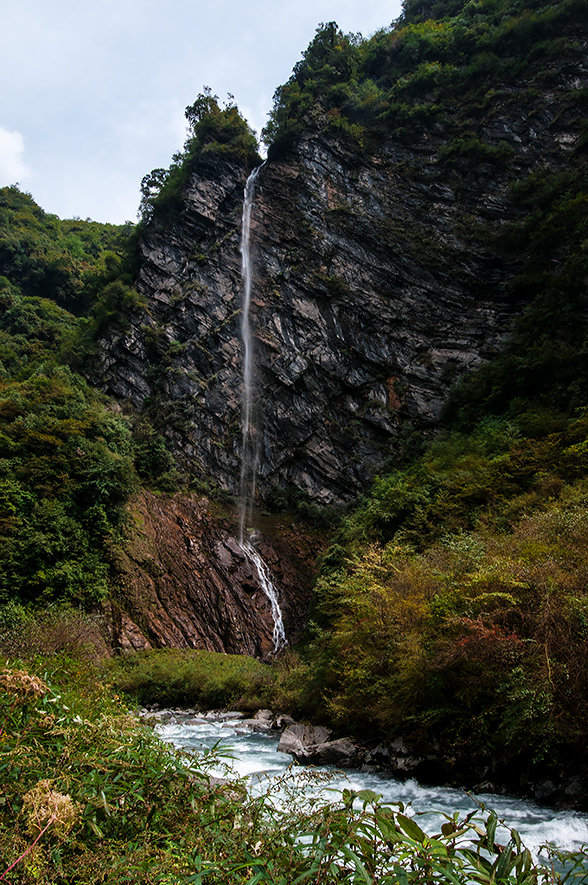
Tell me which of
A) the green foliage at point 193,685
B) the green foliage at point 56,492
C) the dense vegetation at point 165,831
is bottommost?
the green foliage at point 193,685

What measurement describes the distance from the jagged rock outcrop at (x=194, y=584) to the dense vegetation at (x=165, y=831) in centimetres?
1317

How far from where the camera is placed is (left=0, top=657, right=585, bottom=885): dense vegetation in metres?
1.38

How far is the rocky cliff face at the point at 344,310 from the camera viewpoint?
22859 mm

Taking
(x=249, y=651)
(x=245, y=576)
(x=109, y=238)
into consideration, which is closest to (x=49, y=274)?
(x=109, y=238)

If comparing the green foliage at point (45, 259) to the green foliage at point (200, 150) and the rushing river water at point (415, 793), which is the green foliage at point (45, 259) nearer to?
the green foliage at point (200, 150)

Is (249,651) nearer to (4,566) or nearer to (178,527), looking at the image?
(178,527)

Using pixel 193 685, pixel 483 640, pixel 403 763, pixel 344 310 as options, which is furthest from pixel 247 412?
pixel 483 640

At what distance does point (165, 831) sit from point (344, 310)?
24.2 meters

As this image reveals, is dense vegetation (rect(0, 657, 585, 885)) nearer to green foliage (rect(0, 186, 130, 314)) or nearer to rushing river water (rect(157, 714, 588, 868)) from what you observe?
rushing river water (rect(157, 714, 588, 868))

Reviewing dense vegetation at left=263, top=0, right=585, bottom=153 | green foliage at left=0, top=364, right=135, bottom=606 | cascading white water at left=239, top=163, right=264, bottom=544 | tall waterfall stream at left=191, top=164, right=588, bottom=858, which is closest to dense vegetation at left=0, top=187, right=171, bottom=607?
green foliage at left=0, top=364, right=135, bottom=606

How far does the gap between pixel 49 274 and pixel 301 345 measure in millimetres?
22636

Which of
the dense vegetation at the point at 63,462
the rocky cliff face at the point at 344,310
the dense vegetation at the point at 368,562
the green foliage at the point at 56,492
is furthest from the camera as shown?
the rocky cliff face at the point at 344,310

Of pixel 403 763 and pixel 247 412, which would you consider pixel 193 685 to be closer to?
pixel 403 763

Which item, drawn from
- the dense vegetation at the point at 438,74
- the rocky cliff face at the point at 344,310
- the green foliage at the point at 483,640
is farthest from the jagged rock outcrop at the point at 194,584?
the dense vegetation at the point at 438,74
